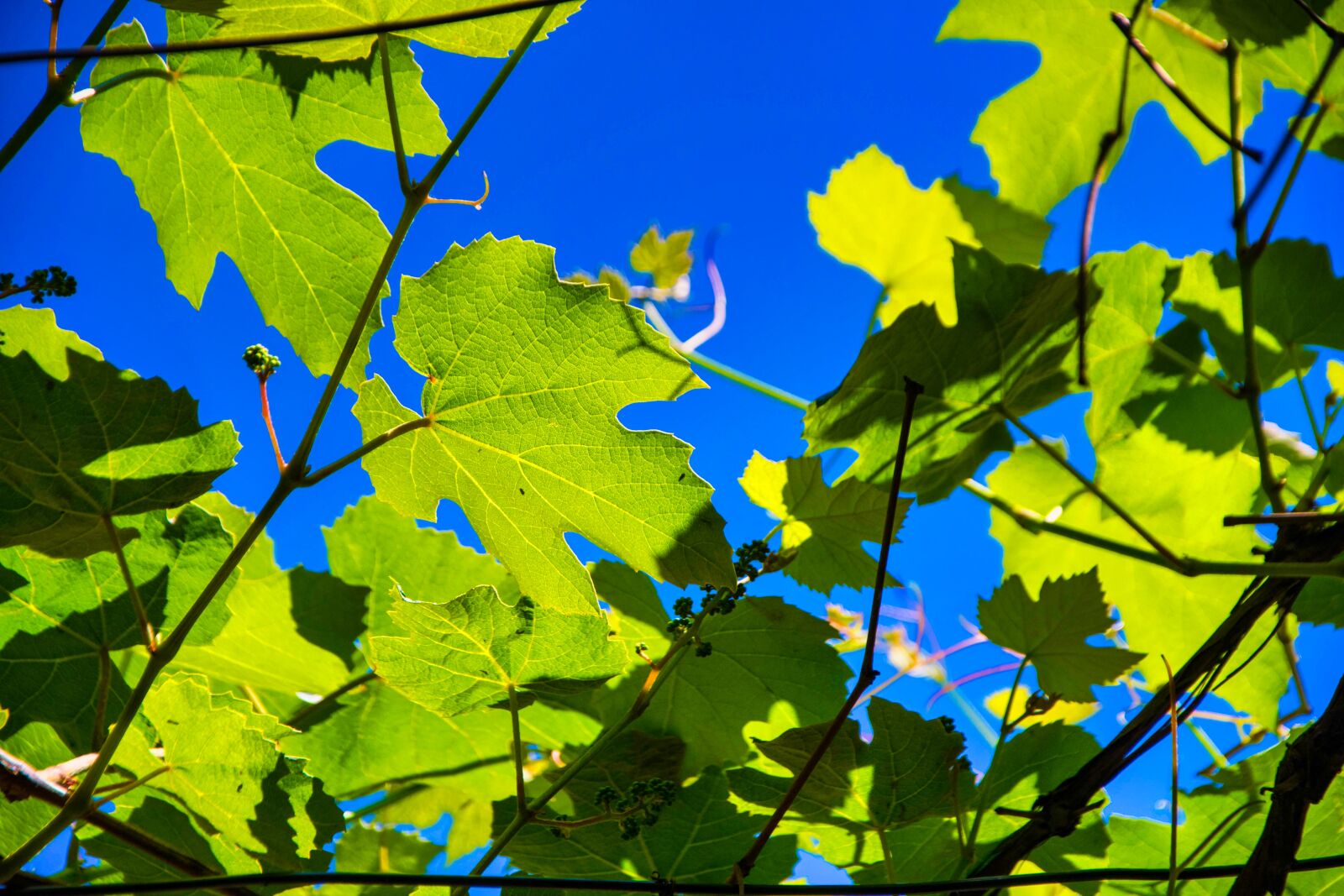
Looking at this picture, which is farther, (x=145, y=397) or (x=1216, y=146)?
(x=1216, y=146)

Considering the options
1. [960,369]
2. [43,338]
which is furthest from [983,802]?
[43,338]

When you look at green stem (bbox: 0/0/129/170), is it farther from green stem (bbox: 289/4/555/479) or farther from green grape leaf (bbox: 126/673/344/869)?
green grape leaf (bbox: 126/673/344/869)

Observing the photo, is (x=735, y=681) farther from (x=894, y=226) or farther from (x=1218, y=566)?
(x=894, y=226)

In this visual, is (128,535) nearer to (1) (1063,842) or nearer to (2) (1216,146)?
(1) (1063,842)

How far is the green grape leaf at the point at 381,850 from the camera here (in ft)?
4.37

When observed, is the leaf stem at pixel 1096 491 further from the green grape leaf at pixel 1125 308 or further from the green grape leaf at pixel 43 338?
the green grape leaf at pixel 43 338

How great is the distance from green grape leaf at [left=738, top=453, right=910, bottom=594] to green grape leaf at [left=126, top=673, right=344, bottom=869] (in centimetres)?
51

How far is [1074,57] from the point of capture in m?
1.44

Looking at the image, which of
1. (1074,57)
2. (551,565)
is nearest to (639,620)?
(551,565)

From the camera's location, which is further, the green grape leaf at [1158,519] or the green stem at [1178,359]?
the green grape leaf at [1158,519]

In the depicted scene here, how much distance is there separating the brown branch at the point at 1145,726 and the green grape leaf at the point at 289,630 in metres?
0.75

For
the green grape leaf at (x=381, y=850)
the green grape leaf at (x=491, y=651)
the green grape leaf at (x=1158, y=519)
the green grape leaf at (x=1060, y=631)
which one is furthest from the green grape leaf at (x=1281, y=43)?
the green grape leaf at (x=381, y=850)

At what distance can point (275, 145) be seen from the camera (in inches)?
40.8

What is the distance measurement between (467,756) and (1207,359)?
3.56ft
